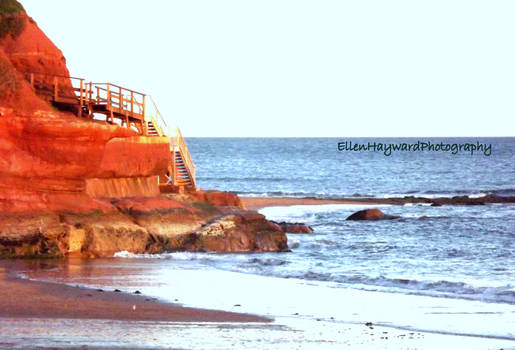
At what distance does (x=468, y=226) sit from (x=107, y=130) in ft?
67.3

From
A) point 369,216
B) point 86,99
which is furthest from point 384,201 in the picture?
point 86,99

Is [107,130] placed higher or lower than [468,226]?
higher

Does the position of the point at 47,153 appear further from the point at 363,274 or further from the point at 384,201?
the point at 384,201

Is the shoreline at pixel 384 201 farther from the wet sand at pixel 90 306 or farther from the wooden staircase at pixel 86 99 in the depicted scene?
the wet sand at pixel 90 306

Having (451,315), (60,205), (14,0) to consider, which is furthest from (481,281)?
(14,0)

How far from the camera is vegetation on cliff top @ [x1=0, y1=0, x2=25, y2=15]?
1257 inches

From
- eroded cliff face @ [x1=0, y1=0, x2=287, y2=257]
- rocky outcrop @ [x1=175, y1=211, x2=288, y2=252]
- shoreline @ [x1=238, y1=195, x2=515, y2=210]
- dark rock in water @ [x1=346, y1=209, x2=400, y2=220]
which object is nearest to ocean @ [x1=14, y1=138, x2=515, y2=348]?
rocky outcrop @ [x1=175, y1=211, x2=288, y2=252]

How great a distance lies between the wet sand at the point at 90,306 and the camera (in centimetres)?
1588

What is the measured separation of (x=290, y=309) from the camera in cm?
1773

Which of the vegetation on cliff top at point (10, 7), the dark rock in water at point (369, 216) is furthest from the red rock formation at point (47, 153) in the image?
the dark rock in water at point (369, 216)

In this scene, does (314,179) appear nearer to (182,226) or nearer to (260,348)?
(182,226)

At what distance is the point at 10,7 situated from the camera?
32.1m

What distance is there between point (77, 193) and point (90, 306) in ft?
36.9

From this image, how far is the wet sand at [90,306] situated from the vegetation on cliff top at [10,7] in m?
15.2
